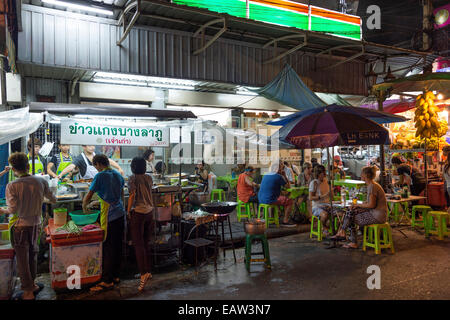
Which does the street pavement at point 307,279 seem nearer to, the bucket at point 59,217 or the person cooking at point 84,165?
the bucket at point 59,217

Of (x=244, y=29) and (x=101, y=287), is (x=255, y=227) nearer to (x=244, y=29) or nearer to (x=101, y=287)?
(x=101, y=287)

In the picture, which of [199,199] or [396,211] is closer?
[199,199]

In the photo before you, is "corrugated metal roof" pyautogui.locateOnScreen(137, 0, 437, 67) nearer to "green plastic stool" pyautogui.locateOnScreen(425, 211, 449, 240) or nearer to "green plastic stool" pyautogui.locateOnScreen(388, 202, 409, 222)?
"green plastic stool" pyautogui.locateOnScreen(388, 202, 409, 222)

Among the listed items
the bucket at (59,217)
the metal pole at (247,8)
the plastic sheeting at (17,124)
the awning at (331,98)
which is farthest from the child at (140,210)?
the awning at (331,98)

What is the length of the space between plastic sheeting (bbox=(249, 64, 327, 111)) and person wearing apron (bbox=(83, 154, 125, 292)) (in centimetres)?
559

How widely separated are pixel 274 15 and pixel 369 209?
20.0 ft

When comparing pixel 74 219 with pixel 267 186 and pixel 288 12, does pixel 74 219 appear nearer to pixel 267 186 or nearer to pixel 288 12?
pixel 267 186

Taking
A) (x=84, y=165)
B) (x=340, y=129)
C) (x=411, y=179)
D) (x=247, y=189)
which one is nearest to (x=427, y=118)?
(x=411, y=179)

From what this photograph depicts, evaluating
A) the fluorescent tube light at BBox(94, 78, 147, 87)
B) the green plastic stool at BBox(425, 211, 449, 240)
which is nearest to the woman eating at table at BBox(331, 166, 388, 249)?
the green plastic stool at BBox(425, 211, 449, 240)

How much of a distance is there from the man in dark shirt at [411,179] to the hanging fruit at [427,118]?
976 mm

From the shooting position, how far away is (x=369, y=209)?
6.47m

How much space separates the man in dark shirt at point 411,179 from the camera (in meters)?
8.97

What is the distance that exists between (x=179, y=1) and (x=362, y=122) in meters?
5.38
